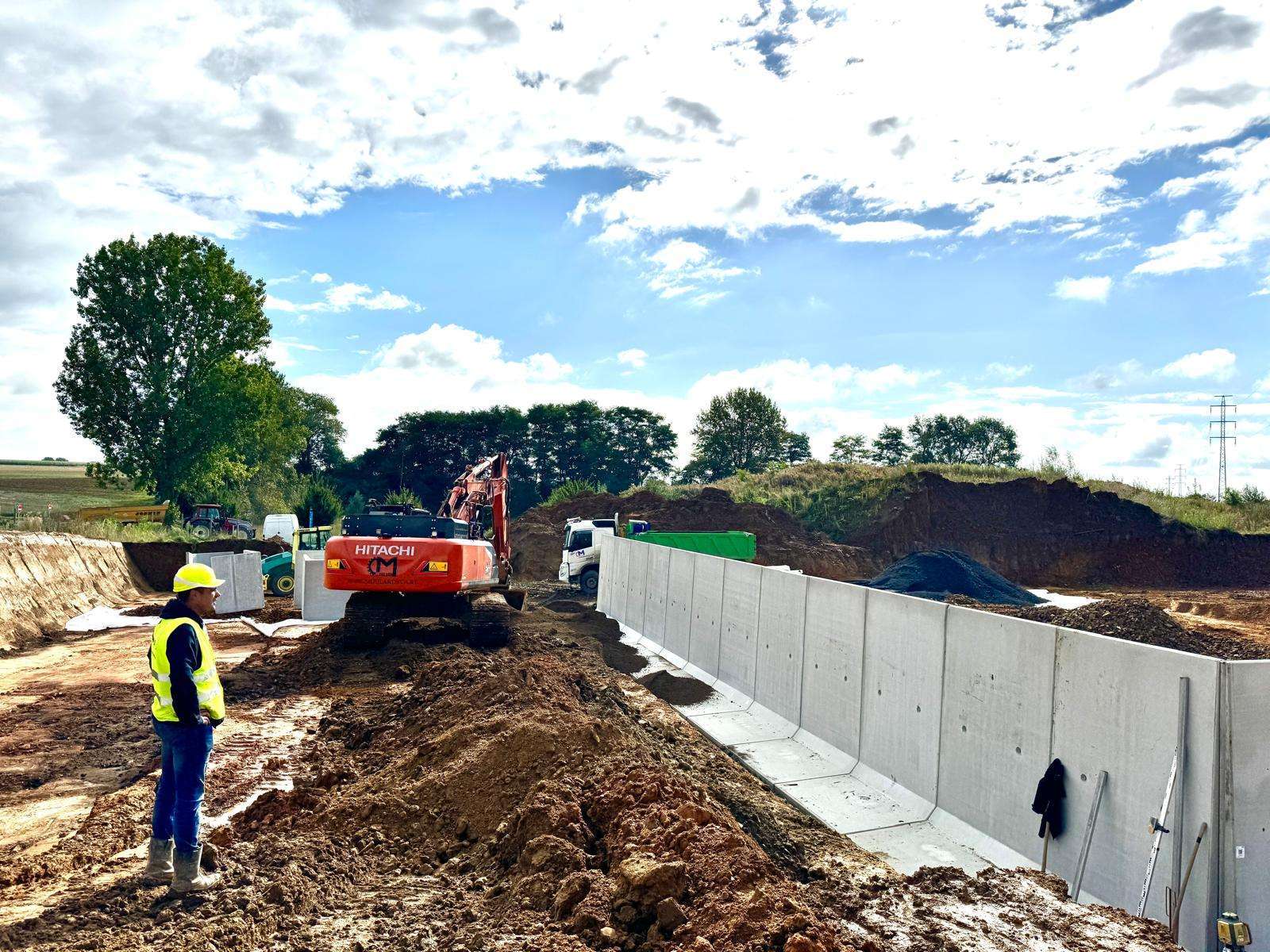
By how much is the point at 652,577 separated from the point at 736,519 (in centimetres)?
2388

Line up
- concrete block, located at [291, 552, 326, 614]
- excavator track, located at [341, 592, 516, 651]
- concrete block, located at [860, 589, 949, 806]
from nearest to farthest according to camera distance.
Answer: concrete block, located at [860, 589, 949, 806] → excavator track, located at [341, 592, 516, 651] → concrete block, located at [291, 552, 326, 614]

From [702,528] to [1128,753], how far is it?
35.5 m

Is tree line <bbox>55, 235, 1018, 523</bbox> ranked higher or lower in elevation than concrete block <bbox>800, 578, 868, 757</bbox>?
higher

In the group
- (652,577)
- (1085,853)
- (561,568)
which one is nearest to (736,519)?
(561,568)

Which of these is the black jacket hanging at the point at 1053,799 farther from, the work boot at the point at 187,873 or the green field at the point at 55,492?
the green field at the point at 55,492

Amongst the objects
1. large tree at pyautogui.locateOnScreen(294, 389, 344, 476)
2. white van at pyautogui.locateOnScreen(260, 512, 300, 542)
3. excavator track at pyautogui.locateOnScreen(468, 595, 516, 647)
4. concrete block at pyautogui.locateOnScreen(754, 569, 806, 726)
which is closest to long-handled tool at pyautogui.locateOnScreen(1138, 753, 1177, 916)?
concrete block at pyautogui.locateOnScreen(754, 569, 806, 726)

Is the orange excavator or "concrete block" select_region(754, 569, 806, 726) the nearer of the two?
"concrete block" select_region(754, 569, 806, 726)

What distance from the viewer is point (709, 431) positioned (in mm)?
73625

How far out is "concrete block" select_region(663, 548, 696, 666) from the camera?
645 inches

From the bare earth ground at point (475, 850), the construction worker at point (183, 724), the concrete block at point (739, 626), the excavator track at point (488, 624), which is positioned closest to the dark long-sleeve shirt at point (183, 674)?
the construction worker at point (183, 724)

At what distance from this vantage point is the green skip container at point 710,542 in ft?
90.3

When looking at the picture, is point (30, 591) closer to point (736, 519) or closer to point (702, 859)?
point (702, 859)

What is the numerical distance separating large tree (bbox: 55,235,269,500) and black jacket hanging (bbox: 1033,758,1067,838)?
141 ft

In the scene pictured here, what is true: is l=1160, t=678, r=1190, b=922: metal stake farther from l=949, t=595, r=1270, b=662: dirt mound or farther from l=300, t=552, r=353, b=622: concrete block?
l=300, t=552, r=353, b=622: concrete block
